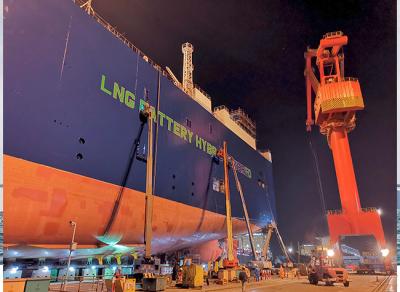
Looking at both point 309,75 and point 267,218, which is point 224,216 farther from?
point 309,75

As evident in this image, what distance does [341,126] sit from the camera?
39.1 m

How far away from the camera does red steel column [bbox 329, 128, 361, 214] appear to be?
37.7 metres

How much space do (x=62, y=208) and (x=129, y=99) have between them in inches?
304

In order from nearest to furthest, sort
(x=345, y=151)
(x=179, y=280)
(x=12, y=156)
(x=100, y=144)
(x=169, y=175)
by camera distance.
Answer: (x=12, y=156), (x=100, y=144), (x=179, y=280), (x=169, y=175), (x=345, y=151)

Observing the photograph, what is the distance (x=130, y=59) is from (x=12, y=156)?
32.2 feet

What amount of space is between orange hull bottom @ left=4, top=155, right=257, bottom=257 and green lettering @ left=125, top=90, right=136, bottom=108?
16.5ft

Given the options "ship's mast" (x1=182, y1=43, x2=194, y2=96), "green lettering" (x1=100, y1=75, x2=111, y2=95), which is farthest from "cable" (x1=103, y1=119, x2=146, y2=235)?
"ship's mast" (x1=182, y1=43, x2=194, y2=96)

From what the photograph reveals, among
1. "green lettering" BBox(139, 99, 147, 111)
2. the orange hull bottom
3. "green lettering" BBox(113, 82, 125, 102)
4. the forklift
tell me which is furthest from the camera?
the forklift

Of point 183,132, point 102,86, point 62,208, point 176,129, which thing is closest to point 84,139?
point 102,86

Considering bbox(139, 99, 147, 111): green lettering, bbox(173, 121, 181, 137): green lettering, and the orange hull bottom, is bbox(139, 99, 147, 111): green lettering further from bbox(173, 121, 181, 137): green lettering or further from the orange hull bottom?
the orange hull bottom

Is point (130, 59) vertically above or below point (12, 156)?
above

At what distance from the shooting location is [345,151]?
38656 millimetres

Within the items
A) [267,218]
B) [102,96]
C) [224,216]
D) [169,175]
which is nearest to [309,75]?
[267,218]

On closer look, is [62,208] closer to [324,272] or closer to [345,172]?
[324,272]
